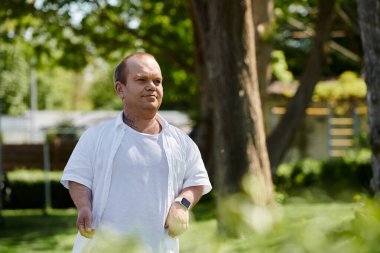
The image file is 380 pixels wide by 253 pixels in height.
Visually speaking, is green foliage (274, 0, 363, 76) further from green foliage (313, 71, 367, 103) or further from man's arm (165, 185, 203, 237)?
man's arm (165, 185, 203, 237)

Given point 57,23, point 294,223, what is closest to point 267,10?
point 57,23

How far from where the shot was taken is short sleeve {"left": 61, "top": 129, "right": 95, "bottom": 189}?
3580 millimetres

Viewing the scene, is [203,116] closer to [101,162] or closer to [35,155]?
[35,155]

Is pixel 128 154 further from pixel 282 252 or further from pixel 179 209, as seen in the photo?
pixel 282 252

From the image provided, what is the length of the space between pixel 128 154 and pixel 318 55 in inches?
396

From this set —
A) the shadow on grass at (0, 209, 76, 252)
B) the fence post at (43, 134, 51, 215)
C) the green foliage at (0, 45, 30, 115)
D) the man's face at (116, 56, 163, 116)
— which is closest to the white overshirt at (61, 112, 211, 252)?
the man's face at (116, 56, 163, 116)

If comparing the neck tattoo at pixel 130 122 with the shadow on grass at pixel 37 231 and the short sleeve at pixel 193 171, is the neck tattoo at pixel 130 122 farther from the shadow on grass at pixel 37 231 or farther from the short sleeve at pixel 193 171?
the shadow on grass at pixel 37 231

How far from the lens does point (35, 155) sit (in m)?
19.2

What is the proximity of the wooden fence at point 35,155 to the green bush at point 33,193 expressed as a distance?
1.27 feet

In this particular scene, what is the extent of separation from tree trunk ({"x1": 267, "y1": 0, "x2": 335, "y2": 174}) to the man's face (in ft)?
29.9

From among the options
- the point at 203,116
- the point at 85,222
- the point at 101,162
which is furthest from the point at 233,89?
the point at 203,116

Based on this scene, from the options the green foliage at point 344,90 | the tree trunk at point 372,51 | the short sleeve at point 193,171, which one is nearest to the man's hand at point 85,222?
the short sleeve at point 193,171

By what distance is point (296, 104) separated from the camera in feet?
42.8

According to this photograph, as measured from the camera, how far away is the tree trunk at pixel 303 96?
1272cm
